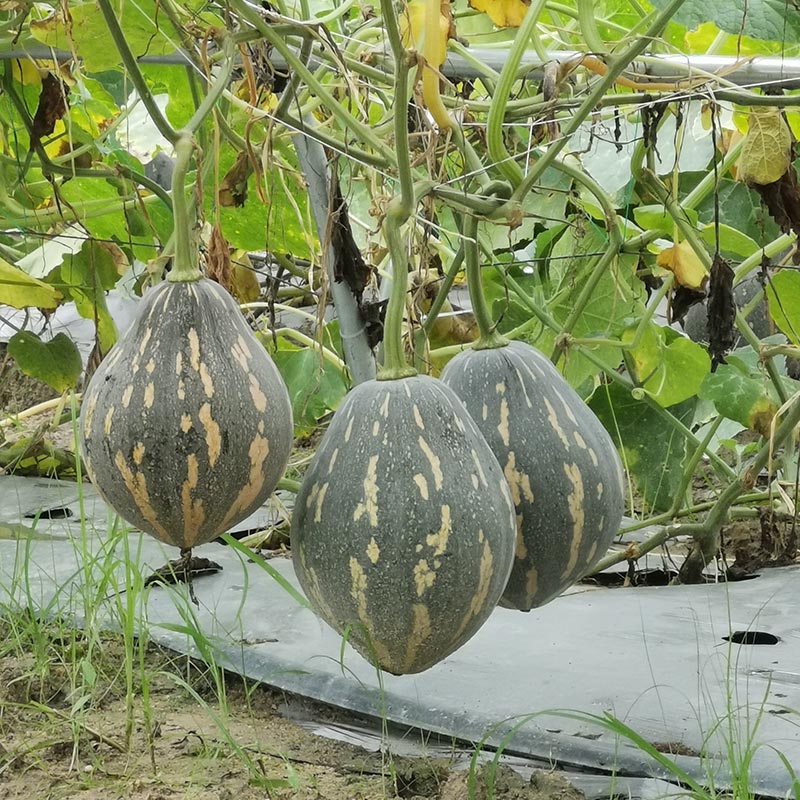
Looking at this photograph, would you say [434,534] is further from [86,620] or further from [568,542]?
[86,620]

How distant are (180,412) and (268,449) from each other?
0.29 feet

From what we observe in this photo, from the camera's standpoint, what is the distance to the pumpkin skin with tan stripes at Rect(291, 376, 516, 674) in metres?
1.03

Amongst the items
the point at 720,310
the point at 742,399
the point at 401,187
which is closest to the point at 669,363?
the point at 742,399

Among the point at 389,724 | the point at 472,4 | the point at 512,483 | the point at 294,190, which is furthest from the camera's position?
the point at 294,190

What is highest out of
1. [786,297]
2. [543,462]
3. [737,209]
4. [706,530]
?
[737,209]

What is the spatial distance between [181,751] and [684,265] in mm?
1001

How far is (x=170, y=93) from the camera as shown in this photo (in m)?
2.33

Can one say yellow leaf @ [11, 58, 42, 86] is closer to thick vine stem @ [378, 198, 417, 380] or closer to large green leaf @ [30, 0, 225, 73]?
large green leaf @ [30, 0, 225, 73]

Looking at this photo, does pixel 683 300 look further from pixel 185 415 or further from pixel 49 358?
pixel 49 358

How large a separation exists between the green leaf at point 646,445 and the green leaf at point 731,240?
45 centimetres

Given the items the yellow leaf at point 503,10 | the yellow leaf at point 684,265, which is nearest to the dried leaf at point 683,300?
the yellow leaf at point 684,265

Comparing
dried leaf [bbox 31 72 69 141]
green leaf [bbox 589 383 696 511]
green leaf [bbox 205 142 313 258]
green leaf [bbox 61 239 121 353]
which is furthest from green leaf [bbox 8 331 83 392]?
green leaf [bbox 589 383 696 511]

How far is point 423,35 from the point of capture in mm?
1144

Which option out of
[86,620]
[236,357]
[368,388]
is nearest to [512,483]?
[368,388]
